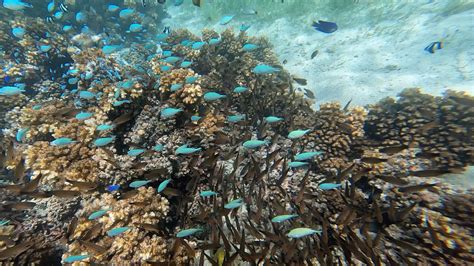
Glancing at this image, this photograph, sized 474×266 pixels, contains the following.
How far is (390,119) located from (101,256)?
7020 millimetres

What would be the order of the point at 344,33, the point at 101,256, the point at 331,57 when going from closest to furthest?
the point at 101,256
the point at 331,57
the point at 344,33

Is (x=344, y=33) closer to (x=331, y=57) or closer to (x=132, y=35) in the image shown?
(x=331, y=57)

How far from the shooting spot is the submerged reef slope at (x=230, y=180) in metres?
3.80

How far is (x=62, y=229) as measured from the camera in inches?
193

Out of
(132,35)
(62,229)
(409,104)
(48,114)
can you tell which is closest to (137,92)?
(48,114)

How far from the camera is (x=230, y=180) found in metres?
4.74

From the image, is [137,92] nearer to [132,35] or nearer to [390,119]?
[390,119]

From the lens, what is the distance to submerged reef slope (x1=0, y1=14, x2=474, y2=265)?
380cm

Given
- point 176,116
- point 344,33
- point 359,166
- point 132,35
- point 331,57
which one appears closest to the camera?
point 359,166

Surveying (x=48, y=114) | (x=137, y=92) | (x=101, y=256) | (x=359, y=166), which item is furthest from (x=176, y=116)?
(x=359, y=166)

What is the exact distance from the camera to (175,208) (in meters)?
4.85

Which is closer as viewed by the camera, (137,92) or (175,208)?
(175,208)

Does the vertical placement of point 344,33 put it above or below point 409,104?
above

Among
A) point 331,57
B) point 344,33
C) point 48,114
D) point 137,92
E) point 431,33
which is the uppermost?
point 344,33
